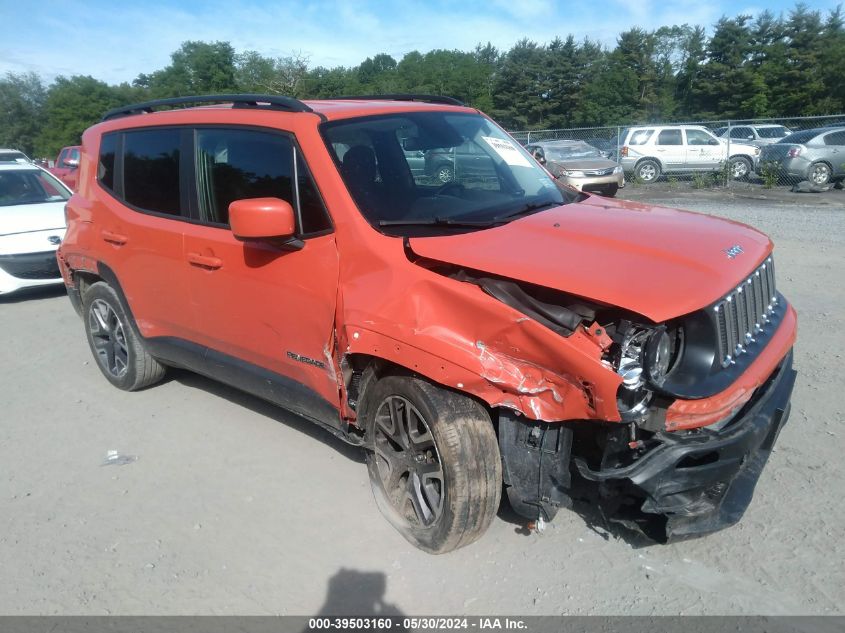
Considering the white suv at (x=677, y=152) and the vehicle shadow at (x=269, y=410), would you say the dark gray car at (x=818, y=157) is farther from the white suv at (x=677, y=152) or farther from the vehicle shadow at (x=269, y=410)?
the vehicle shadow at (x=269, y=410)

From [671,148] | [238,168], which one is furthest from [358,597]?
[671,148]

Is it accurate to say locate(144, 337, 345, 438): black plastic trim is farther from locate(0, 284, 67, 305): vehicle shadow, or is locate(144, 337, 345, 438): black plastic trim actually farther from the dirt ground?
locate(0, 284, 67, 305): vehicle shadow

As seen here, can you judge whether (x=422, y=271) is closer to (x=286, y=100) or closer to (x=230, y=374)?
(x=286, y=100)

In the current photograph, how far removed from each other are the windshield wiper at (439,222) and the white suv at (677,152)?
19442 mm

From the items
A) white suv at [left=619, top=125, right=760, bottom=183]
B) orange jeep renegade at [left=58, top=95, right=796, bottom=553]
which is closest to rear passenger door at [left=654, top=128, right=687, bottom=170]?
white suv at [left=619, top=125, right=760, bottom=183]

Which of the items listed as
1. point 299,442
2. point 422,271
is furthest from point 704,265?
point 299,442

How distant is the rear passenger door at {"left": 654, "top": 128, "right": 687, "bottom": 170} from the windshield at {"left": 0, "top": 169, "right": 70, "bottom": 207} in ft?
56.5

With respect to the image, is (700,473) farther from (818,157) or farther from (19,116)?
(19,116)

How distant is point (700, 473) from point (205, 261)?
2.87 metres

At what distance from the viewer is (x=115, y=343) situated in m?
5.25

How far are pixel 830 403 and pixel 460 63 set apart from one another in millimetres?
71436

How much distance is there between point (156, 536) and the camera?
11.4 feet

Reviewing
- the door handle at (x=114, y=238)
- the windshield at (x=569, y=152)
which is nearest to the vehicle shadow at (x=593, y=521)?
the door handle at (x=114, y=238)

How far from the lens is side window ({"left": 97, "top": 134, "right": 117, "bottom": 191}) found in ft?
16.2
